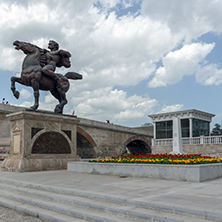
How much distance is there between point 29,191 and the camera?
22.6 feet

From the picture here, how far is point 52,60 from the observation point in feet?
44.2

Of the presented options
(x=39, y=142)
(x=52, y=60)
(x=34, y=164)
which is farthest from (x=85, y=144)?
(x=34, y=164)

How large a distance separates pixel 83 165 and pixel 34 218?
18.0 ft

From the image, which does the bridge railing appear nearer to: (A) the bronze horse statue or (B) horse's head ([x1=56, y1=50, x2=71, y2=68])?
(A) the bronze horse statue

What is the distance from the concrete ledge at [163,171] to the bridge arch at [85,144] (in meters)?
17.4

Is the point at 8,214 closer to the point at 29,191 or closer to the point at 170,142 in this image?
the point at 29,191

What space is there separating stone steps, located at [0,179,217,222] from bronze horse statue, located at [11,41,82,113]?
6.45 meters

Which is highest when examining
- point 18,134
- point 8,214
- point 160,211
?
point 18,134

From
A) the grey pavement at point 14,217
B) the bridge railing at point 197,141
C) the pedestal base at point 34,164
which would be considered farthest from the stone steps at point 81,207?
the bridge railing at point 197,141

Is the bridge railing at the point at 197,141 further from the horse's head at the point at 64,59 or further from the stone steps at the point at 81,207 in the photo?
the stone steps at the point at 81,207

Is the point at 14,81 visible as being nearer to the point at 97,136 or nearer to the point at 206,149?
the point at 97,136

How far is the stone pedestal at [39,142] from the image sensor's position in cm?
1157

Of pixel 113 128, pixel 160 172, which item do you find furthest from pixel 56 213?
pixel 113 128

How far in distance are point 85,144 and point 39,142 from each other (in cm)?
1754
